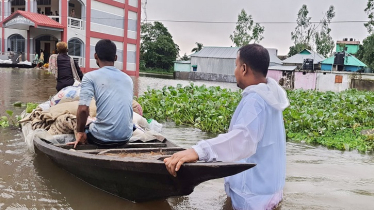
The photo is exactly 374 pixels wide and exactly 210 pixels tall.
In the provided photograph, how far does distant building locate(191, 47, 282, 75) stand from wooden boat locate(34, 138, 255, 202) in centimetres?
3382

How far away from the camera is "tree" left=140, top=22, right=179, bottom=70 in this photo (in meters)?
45.9

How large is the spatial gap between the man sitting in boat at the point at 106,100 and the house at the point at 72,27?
2066cm

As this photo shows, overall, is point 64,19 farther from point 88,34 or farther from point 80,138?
point 80,138

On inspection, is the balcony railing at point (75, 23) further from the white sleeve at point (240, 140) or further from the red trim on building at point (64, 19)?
the white sleeve at point (240, 140)

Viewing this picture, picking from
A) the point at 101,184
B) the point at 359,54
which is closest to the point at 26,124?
the point at 101,184

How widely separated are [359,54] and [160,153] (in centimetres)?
3637

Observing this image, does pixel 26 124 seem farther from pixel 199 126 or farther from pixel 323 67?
pixel 323 67

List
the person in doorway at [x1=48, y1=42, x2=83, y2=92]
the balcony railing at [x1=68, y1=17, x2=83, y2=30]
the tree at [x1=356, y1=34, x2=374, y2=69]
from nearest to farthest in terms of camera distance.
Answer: the person in doorway at [x1=48, y1=42, x2=83, y2=92] < the balcony railing at [x1=68, y1=17, x2=83, y2=30] < the tree at [x1=356, y1=34, x2=374, y2=69]

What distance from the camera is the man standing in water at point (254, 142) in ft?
7.30

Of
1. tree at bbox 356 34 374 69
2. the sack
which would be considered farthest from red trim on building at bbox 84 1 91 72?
tree at bbox 356 34 374 69

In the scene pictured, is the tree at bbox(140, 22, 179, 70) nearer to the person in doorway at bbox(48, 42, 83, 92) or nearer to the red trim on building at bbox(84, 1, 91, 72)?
the red trim on building at bbox(84, 1, 91, 72)

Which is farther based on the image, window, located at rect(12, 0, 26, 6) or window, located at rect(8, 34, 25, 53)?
window, located at rect(12, 0, 26, 6)

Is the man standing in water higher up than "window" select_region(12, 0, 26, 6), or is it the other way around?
"window" select_region(12, 0, 26, 6)

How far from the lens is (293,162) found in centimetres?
532
